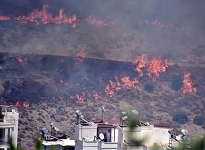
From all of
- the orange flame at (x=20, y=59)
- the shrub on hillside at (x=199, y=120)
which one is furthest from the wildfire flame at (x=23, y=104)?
the shrub on hillside at (x=199, y=120)

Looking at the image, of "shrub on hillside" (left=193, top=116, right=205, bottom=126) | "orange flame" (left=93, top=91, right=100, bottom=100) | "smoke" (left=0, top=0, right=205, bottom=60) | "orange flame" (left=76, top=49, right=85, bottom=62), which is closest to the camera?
"shrub on hillside" (left=193, top=116, right=205, bottom=126)

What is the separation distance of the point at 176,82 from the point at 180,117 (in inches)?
374

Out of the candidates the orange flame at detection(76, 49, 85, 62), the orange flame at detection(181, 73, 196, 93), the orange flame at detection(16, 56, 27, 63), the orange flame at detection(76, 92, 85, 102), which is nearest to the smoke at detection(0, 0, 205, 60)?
the orange flame at detection(76, 49, 85, 62)

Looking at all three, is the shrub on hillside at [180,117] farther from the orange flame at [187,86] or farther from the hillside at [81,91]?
the orange flame at [187,86]

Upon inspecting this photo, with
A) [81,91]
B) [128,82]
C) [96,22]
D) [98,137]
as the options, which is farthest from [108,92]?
[98,137]

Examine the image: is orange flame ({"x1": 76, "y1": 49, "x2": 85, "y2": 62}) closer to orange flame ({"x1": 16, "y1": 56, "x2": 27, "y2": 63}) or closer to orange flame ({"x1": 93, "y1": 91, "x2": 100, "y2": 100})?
orange flame ({"x1": 16, "y1": 56, "x2": 27, "y2": 63})

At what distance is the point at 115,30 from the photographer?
3100 inches

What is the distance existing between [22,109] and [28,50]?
15680mm

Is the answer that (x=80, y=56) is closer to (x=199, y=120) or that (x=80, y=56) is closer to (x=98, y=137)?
(x=199, y=120)

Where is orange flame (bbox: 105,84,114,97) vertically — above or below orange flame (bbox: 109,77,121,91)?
below

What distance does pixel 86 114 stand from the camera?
56.5 metres

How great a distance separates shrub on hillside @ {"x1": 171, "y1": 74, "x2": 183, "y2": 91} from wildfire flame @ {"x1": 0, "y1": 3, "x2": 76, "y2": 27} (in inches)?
683

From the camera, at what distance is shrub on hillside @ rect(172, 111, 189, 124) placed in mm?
57312

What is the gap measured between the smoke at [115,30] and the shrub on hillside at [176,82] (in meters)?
7.76
